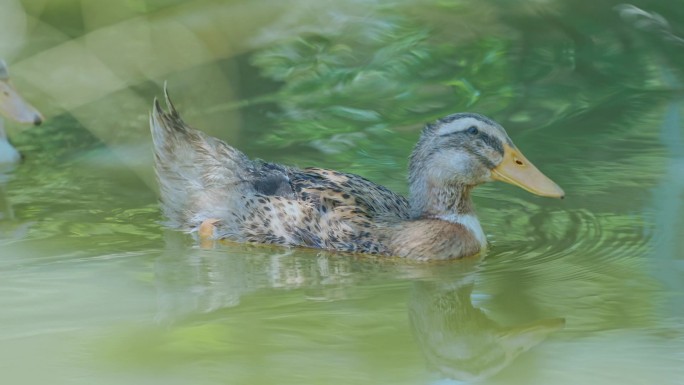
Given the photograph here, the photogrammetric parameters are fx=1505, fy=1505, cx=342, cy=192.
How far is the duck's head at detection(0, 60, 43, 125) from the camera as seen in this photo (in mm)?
11078

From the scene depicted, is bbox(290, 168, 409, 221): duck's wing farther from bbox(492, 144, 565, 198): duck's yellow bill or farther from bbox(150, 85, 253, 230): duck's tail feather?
bbox(492, 144, 565, 198): duck's yellow bill

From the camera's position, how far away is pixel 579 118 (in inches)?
444

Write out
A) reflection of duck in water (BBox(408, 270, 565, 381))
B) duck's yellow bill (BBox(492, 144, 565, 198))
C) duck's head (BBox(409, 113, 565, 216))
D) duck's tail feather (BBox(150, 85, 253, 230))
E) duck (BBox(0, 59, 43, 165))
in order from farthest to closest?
duck (BBox(0, 59, 43, 165))
duck's tail feather (BBox(150, 85, 253, 230))
duck's head (BBox(409, 113, 565, 216))
duck's yellow bill (BBox(492, 144, 565, 198))
reflection of duck in water (BBox(408, 270, 565, 381))

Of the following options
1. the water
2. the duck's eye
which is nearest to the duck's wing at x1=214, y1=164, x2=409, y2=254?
the water

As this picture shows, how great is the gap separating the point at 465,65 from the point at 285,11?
210 centimetres

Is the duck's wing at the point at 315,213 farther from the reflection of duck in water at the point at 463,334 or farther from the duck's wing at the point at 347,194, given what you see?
the reflection of duck in water at the point at 463,334

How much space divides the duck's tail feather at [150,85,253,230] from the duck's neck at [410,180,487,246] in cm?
112

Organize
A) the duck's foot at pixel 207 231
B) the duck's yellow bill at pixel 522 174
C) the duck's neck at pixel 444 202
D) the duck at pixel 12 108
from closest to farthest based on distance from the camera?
the duck's yellow bill at pixel 522 174 → the duck's neck at pixel 444 202 → the duck's foot at pixel 207 231 → the duck at pixel 12 108

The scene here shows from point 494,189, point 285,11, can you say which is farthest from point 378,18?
point 494,189

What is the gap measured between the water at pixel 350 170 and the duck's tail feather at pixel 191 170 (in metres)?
0.22

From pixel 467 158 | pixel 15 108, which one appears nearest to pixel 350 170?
pixel 467 158

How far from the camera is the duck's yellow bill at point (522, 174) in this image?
28.2 feet

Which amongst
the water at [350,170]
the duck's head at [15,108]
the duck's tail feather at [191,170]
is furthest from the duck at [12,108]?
the duck's tail feather at [191,170]

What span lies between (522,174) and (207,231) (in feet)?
6.34
